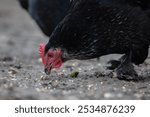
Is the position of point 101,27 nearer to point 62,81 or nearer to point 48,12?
point 62,81

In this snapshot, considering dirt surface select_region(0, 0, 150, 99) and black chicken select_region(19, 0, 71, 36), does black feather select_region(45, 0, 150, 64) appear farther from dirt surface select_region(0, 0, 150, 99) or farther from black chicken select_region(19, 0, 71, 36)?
black chicken select_region(19, 0, 71, 36)

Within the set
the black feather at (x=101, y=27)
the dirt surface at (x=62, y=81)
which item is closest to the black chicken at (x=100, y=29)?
the black feather at (x=101, y=27)

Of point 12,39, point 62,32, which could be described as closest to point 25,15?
point 12,39

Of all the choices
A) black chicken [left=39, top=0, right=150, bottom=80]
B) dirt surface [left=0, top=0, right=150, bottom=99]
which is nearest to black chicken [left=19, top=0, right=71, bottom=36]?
dirt surface [left=0, top=0, right=150, bottom=99]

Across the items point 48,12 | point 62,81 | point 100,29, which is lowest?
point 48,12

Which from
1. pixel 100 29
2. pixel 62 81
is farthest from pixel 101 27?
pixel 62 81

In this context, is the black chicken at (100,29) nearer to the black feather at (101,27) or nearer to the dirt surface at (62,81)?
the black feather at (101,27)
